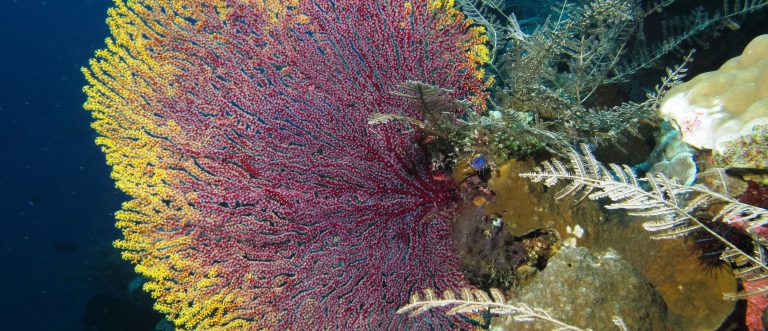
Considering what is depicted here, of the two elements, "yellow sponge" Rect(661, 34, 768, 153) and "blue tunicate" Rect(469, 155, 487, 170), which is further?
"blue tunicate" Rect(469, 155, 487, 170)

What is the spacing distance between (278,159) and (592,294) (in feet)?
7.87

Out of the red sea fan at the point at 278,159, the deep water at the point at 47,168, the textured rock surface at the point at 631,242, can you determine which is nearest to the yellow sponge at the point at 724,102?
the textured rock surface at the point at 631,242

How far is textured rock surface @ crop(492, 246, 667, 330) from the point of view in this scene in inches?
93.0

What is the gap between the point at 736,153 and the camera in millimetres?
2389

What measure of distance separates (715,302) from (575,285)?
35.1 inches

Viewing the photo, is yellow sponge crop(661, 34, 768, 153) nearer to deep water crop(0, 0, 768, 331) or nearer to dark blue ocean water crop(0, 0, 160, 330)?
deep water crop(0, 0, 768, 331)

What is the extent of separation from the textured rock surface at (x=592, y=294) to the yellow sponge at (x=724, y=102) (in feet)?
3.47

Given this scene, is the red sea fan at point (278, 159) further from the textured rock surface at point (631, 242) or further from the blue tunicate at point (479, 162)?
the textured rock surface at point (631, 242)

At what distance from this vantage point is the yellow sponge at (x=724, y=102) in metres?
2.53

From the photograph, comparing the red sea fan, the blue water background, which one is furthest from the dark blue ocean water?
the red sea fan

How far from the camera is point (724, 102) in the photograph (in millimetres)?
2729

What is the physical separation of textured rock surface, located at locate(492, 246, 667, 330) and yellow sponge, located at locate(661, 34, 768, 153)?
1.06m

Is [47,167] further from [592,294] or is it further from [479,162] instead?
[592,294]

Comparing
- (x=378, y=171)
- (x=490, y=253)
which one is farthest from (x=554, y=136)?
(x=378, y=171)
